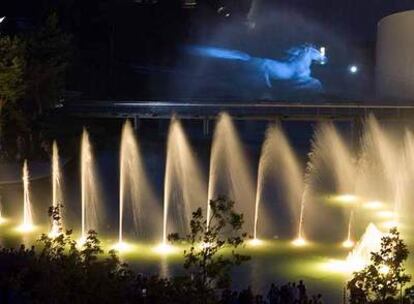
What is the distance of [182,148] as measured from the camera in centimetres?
4475

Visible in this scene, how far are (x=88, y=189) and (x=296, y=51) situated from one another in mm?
49729

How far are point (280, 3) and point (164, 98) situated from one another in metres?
31.6

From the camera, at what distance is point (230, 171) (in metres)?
37.1

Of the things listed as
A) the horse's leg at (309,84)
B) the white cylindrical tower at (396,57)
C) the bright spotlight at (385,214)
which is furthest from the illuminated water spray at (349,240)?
the horse's leg at (309,84)

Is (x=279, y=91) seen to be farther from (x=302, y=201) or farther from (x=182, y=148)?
(x=302, y=201)

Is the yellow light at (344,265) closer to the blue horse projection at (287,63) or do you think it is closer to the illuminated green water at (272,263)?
the illuminated green water at (272,263)

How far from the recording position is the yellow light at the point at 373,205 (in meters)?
28.5

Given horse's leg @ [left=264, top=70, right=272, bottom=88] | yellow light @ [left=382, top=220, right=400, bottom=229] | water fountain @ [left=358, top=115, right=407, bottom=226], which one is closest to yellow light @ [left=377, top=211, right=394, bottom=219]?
water fountain @ [left=358, top=115, right=407, bottom=226]

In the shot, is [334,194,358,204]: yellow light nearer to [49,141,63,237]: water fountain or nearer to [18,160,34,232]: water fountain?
[49,141,63,237]: water fountain

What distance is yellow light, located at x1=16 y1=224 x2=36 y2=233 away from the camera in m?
23.8

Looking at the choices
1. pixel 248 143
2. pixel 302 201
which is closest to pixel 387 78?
pixel 248 143

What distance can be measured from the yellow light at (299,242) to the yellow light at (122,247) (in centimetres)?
490

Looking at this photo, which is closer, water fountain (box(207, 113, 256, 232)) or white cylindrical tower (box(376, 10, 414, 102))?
water fountain (box(207, 113, 256, 232))

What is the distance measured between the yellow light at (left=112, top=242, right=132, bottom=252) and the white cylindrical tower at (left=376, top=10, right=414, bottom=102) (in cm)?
3164
